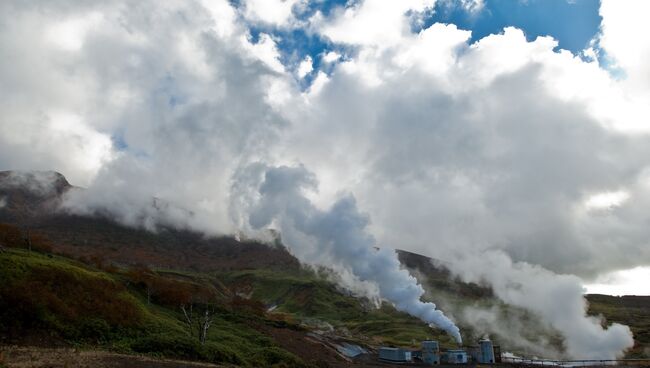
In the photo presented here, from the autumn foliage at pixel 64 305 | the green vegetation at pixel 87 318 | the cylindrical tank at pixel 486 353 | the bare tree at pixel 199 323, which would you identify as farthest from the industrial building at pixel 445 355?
the autumn foliage at pixel 64 305

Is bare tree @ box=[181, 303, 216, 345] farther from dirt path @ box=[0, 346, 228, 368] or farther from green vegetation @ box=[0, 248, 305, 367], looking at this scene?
dirt path @ box=[0, 346, 228, 368]

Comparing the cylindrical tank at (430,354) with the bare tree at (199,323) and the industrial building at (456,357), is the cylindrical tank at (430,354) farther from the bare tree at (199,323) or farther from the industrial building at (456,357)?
the bare tree at (199,323)

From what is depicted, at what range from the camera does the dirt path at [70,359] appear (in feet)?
136

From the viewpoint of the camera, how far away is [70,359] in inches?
1774

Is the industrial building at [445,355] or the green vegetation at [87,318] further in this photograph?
the industrial building at [445,355]

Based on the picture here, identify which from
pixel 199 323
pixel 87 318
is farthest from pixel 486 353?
pixel 87 318

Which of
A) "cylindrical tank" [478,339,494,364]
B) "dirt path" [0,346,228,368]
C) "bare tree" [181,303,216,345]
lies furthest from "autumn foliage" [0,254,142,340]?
"cylindrical tank" [478,339,494,364]

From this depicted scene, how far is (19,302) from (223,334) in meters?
39.1

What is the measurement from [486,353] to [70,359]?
9119 centimetres

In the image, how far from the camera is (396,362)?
108938 mm

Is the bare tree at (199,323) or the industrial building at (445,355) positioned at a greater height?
the bare tree at (199,323)

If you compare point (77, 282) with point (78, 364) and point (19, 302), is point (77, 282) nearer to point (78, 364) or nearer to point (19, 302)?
point (19, 302)

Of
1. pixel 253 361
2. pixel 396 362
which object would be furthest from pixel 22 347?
pixel 396 362

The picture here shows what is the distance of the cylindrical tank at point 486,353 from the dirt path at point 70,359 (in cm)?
7489
